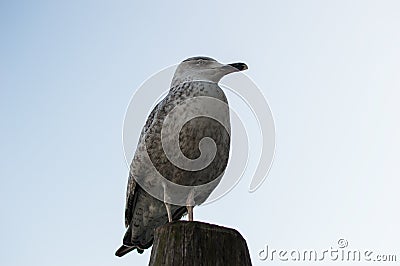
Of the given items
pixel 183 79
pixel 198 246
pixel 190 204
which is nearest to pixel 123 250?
pixel 190 204

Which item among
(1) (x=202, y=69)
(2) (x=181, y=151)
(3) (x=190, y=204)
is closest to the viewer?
(2) (x=181, y=151)

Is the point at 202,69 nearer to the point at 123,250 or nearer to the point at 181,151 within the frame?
the point at 181,151

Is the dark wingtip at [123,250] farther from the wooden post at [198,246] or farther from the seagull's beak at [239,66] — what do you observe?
the wooden post at [198,246]

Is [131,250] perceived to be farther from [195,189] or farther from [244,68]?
[244,68]

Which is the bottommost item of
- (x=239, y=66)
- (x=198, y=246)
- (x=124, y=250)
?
(x=124, y=250)

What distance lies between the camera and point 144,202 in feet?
16.0

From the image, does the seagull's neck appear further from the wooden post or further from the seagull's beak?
the wooden post

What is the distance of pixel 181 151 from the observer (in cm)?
412

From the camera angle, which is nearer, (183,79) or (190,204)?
(190,204)

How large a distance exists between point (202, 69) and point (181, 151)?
2.64 ft

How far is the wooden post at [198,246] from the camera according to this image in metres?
2.47

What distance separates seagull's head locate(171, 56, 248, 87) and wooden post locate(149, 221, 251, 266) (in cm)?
197

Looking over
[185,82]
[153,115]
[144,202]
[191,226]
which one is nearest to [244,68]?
[185,82]

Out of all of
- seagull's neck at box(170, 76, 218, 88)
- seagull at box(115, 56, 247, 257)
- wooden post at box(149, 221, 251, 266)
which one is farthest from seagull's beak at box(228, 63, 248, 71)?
wooden post at box(149, 221, 251, 266)
